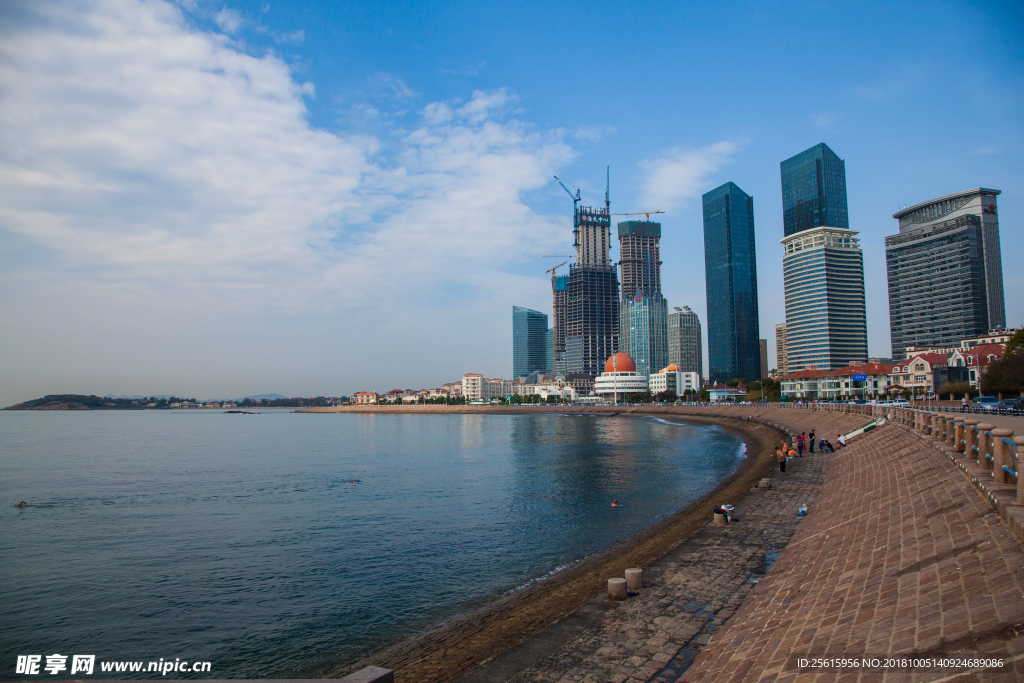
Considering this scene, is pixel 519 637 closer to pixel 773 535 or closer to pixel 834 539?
pixel 834 539

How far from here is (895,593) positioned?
354 inches

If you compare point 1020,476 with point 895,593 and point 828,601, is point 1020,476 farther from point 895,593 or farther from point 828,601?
point 828,601

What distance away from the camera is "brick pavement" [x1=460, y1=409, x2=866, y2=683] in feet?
34.6

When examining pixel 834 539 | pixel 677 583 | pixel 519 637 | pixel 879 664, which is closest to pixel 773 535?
pixel 834 539

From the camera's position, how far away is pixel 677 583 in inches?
583

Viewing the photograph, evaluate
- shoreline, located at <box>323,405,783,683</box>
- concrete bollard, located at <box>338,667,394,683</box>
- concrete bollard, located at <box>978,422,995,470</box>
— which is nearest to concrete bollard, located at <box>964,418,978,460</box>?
concrete bollard, located at <box>978,422,995,470</box>

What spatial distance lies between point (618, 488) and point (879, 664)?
29.2 metres

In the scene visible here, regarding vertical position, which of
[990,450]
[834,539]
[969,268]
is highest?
[969,268]

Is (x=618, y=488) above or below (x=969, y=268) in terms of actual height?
below

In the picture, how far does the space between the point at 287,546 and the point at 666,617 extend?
58.0 feet

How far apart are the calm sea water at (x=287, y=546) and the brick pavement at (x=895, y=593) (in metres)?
8.76

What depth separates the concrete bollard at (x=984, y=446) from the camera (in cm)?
1285

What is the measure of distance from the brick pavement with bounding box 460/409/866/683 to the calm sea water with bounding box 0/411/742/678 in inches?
185

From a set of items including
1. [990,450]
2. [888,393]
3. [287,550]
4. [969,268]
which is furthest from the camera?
[969,268]
